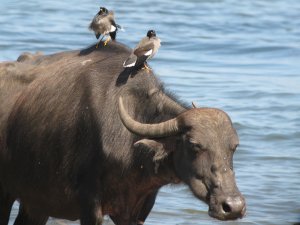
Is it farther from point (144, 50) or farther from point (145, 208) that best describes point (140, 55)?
point (145, 208)

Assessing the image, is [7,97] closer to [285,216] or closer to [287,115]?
[285,216]

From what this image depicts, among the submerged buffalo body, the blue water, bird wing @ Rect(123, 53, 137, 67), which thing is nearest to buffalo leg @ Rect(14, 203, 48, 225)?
the submerged buffalo body

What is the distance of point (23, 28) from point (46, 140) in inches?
646

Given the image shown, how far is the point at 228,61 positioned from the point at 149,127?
13180mm

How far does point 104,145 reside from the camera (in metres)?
7.92

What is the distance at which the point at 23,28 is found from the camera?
24547 mm

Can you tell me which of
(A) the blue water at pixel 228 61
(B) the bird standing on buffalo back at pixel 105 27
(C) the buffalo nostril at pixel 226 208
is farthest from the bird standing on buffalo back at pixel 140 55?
(A) the blue water at pixel 228 61

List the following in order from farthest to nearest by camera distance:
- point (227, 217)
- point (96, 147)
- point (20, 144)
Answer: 1. point (20, 144)
2. point (96, 147)
3. point (227, 217)

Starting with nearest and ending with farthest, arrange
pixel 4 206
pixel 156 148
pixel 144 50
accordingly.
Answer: pixel 156 148 → pixel 144 50 → pixel 4 206

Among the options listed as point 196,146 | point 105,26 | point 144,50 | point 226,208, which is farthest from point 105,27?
point 226,208

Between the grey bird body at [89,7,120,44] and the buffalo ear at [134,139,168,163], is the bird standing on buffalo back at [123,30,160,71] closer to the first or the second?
the buffalo ear at [134,139,168,163]

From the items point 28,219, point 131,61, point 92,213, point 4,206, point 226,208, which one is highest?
point 131,61

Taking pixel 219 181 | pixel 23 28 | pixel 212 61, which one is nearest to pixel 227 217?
pixel 219 181

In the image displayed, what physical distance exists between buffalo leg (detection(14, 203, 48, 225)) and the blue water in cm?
139
